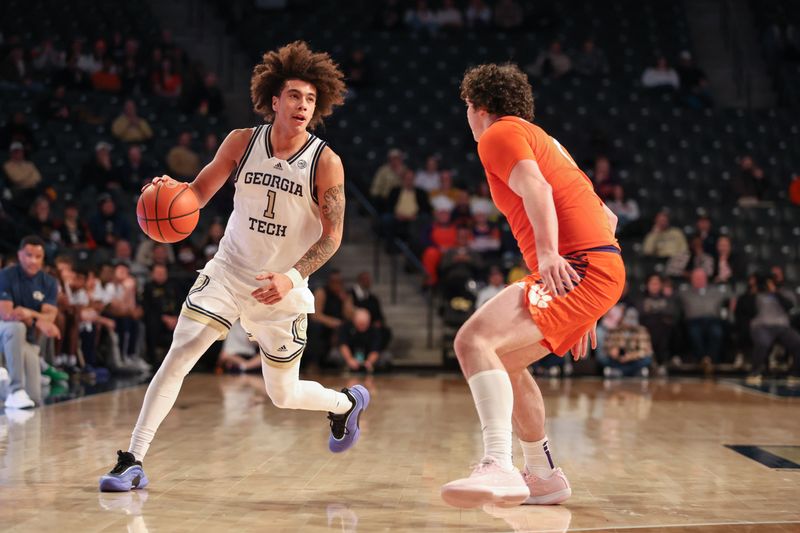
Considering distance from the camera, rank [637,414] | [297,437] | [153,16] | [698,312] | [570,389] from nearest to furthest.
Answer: [297,437] < [637,414] < [570,389] < [698,312] < [153,16]

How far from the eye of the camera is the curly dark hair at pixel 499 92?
424cm

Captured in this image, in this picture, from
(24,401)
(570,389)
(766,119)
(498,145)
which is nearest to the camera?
(498,145)

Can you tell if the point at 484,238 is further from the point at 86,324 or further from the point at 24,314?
the point at 24,314

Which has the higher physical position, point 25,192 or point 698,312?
point 25,192

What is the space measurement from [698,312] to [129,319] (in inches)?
284

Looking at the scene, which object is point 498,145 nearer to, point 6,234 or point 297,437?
point 297,437

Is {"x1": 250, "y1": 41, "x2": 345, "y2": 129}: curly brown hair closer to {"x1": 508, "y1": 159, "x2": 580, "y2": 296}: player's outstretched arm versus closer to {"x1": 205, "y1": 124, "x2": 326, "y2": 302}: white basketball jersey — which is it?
{"x1": 205, "y1": 124, "x2": 326, "y2": 302}: white basketball jersey

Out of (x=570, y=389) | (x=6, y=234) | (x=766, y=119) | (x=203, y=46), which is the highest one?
(x=203, y=46)

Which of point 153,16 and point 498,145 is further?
point 153,16

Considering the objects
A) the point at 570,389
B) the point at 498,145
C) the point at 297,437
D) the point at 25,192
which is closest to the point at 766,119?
the point at 570,389

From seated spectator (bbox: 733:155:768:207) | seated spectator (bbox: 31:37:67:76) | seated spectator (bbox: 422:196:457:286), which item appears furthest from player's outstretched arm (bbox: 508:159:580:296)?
seated spectator (bbox: 31:37:67:76)

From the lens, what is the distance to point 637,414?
867 centimetres

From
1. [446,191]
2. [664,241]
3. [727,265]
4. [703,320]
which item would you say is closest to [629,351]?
[703,320]

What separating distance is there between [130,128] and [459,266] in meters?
5.77
